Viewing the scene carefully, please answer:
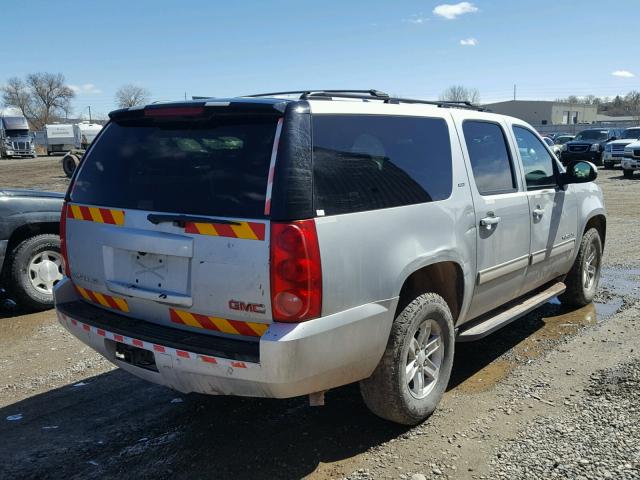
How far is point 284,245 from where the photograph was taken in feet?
9.00

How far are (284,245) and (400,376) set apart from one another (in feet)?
3.90

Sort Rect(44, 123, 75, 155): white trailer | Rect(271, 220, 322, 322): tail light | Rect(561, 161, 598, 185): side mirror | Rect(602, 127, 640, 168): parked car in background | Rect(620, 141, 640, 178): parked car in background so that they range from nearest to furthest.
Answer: Rect(271, 220, 322, 322): tail light → Rect(561, 161, 598, 185): side mirror → Rect(620, 141, 640, 178): parked car in background → Rect(602, 127, 640, 168): parked car in background → Rect(44, 123, 75, 155): white trailer

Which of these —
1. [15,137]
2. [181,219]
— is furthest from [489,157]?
[15,137]

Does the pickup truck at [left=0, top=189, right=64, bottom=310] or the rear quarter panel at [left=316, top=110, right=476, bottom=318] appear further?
the pickup truck at [left=0, top=189, right=64, bottom=310]

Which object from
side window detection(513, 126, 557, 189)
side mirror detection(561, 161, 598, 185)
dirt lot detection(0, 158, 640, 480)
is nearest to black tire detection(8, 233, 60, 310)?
dirt lot detection(0, 158, 640, 480)

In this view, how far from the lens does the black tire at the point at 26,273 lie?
5.95m

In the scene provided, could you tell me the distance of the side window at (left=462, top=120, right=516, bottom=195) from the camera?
421 cm

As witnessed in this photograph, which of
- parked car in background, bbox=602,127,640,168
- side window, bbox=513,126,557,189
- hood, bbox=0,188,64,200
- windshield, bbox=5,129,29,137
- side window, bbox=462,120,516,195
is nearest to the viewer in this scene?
side window, bbox=462,120,516,195

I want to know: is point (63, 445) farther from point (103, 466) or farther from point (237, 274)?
Result: point (237, 274)

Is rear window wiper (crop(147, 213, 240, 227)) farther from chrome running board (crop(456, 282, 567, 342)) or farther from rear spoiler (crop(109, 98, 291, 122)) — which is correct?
chrome running board (crop(456, 282, 567, 342))

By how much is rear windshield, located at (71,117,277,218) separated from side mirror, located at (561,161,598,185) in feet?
11.2

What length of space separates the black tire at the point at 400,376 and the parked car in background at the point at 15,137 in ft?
183

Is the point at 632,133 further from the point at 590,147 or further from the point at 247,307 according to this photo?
the point at 247,307

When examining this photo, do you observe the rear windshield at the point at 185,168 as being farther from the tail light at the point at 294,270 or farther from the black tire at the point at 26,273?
the black tire at the point at 26,273
